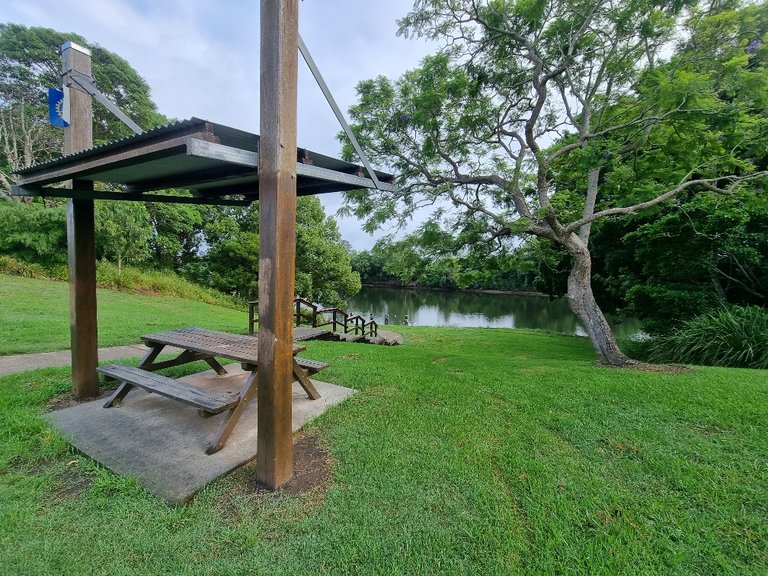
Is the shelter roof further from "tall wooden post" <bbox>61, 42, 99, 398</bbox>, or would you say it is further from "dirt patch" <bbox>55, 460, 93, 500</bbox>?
"dirt patch" <bbox>55, 460, 93, 500</bbox>

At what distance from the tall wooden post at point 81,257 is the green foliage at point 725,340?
348 inches

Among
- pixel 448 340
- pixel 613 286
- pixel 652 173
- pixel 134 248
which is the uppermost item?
pixel 652 173

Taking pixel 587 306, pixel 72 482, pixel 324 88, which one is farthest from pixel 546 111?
pixel 72 482

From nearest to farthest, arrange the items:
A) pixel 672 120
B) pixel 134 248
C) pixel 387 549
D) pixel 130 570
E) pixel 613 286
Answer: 1. pixel 130 570
2. pixel 387 549
3. pixel 672 120
4. pixel 613 286
5. pixel 134 248

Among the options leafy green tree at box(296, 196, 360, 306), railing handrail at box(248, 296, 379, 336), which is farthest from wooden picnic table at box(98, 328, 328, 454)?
leafy green tree at box(296, 196, 360, 306)

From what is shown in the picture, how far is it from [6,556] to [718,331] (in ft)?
29.1

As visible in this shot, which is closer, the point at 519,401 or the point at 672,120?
the point at 519,401

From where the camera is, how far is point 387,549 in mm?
1648

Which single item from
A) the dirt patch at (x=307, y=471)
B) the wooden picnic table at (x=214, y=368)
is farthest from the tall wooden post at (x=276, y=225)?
the wooden picnic table at (x=214, y=368)

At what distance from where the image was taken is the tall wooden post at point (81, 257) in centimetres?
313

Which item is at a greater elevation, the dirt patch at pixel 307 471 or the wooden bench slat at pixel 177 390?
the wooden bench slat at pixel 177 390

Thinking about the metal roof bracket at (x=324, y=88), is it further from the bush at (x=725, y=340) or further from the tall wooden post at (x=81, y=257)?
the bush at (x=725, y=340)

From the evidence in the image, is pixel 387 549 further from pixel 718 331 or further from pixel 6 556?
pixel 718 331

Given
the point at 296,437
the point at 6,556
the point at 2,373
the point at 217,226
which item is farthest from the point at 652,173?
the point at 217,226
